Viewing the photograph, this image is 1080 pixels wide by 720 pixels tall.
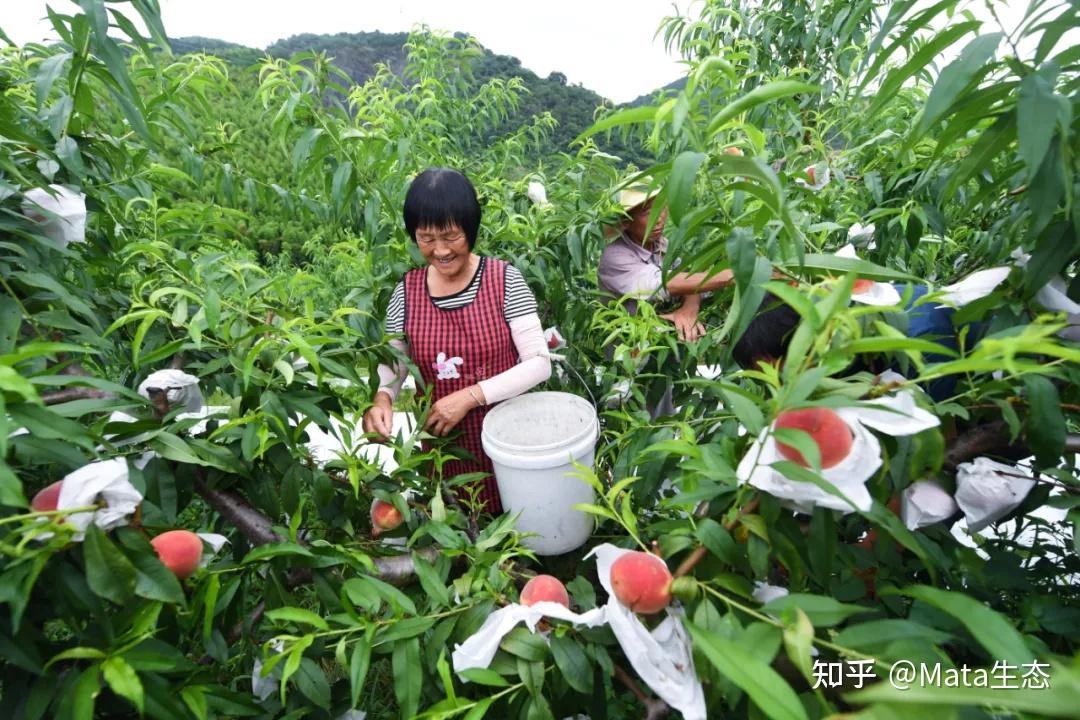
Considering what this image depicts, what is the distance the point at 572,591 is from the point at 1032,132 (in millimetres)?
668

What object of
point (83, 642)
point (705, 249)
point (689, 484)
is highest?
point (705, 249)

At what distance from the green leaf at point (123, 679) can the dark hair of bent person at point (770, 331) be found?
0.74 meters

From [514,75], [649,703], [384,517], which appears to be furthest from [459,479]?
[514,75]

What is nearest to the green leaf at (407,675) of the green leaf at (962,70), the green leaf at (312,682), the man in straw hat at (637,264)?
the green leaf at (312,682)

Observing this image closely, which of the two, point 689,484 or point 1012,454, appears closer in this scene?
point 689,484

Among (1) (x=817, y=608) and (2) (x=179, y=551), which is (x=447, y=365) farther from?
(1) (x=817, y=608)

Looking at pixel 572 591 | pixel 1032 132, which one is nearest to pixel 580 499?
pixel 572 591

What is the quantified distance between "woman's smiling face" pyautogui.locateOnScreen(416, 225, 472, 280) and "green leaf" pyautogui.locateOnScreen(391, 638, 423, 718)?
76cm

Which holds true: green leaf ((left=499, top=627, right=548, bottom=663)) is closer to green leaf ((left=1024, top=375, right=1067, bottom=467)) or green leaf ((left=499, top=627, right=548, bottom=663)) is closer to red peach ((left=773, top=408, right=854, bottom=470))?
red peach ((left=773, top=408, right=854, bottom=470))

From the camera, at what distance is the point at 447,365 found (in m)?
1.27

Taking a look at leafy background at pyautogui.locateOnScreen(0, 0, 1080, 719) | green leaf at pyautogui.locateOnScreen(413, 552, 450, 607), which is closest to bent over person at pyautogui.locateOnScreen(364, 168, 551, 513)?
leafy background at pyautogui.locateOnScreen(0, 0, 1080, 719)

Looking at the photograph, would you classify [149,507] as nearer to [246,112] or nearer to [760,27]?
[760,27]

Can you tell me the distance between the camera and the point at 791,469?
1.43 ft

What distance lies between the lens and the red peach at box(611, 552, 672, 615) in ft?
1.87
